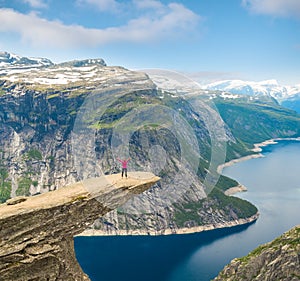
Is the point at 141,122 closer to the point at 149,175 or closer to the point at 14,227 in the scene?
the point at 149,175

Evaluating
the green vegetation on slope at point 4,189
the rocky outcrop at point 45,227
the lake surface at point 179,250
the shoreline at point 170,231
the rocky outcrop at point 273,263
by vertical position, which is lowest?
the shoreline at point 170,231

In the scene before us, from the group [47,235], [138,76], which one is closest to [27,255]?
[47,235]

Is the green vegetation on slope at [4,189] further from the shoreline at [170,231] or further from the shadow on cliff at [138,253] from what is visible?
the shadow on cliff at [138,253]

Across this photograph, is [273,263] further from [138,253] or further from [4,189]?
[4,189]

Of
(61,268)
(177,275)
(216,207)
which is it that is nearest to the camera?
(61,268)

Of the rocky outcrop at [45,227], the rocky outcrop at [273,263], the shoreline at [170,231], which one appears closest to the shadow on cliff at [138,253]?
the shoreline at [170,231]

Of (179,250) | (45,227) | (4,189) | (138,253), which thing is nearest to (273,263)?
(45,227)

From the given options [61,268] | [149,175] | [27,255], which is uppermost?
[149,175]
